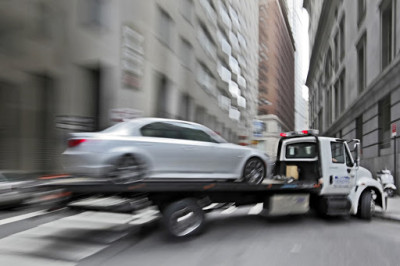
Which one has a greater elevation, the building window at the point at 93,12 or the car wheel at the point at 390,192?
the building window at the point at 93,12

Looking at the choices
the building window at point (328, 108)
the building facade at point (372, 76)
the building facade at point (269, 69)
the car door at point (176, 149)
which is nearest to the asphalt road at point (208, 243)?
the car door at point (176, 149)

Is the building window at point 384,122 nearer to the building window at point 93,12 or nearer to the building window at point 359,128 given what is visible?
the building window at point 359,128

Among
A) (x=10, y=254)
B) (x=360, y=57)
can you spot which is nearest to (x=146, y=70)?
(x=10, y=254)

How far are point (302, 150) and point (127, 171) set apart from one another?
434 cm

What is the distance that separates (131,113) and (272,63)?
91030mm

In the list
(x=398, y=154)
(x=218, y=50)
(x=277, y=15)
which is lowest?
(x=398, y=154)

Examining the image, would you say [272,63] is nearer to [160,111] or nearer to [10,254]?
[160,111]

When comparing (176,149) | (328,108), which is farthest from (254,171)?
(328,108)

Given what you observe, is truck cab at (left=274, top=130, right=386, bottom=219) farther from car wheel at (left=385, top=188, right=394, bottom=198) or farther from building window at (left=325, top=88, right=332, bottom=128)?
building window at (left=325, top=88, right=332, bottom=128)

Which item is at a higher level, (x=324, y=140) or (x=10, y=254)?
(x=324, y=140)

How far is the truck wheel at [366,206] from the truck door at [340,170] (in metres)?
0.49

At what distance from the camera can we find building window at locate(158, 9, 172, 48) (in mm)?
13498

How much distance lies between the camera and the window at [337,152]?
7.39 m

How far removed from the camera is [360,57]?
22500 millimetres
